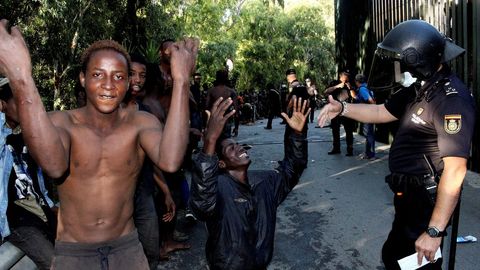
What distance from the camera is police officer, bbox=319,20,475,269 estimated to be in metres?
2.50

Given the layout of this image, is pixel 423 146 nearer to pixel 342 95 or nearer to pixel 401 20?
pixel 342 95

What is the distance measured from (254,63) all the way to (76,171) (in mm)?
24939

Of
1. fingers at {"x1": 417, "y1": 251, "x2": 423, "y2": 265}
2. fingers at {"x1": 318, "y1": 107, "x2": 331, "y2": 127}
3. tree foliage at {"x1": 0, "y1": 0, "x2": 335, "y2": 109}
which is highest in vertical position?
tree foliage at {"x1": 0, "y1": 0, "x2": 335, "y2": 109}

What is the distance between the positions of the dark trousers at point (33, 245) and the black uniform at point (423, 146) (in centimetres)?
215

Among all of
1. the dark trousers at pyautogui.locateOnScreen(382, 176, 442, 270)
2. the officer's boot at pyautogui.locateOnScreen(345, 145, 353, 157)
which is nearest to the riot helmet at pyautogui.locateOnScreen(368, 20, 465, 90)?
the dark trousers at pyautogui.locateOnScreen(382, 176, 442, 270)

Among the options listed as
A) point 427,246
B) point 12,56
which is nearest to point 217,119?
point 12,56

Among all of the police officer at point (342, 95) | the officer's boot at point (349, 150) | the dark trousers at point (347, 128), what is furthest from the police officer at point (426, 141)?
the officer's boot at point (349, 150)

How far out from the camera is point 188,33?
22.6m

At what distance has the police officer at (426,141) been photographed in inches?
98.4

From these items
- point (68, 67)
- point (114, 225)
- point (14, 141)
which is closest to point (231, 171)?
point (114, 225)

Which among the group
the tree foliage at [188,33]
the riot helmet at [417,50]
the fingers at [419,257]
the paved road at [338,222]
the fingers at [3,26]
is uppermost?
the tree foliage at [188,33]

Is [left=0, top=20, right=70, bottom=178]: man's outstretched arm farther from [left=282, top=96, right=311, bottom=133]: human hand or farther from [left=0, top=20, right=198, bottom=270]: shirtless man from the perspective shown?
[left=282, top=96, right=311, bottom=133]: human hand

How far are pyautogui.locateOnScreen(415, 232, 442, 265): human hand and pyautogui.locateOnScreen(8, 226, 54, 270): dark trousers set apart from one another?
85.3 inches

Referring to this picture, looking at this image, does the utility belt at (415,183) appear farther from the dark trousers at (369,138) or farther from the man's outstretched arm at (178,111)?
the dark trousers at (369,138)
